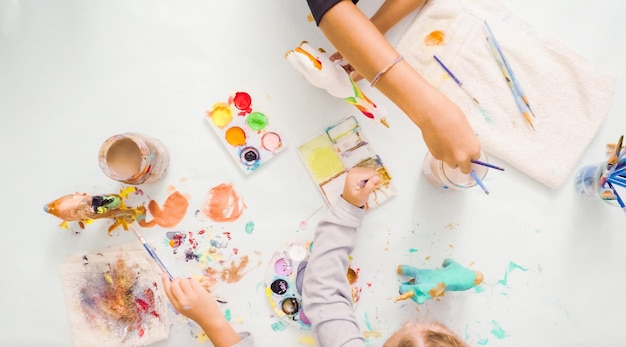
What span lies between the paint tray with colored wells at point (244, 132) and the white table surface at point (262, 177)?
0.02 metres

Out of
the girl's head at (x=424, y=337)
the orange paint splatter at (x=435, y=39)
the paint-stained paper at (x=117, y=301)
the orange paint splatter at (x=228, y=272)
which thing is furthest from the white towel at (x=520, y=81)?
the paint-stained paper at (x=117, y=301)

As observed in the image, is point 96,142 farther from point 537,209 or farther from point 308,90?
point 537,209

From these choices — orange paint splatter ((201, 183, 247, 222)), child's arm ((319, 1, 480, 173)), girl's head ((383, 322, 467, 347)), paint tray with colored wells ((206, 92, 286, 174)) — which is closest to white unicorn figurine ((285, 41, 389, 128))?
child's arm ((319, 1, 480, 173))

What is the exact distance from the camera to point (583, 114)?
0.89m

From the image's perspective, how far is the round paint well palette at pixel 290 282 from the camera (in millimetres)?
884

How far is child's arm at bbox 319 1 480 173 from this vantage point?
0.68 meters

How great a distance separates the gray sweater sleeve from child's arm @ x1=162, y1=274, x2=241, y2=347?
0.15 metres

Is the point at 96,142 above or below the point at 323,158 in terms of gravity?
above

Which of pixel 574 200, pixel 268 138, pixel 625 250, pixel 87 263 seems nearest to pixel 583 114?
pixel 574 200

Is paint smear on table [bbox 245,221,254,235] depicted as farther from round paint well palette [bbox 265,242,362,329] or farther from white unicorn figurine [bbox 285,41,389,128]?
white unicorn figurine [bbox 285,41,389,128]

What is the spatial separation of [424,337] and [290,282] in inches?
10.6

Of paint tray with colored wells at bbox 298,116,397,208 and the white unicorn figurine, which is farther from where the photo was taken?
paint tray with colored wells at bbox 298,116,397,208

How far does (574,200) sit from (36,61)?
109 cm

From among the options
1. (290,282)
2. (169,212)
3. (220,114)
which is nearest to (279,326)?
(290,282)
